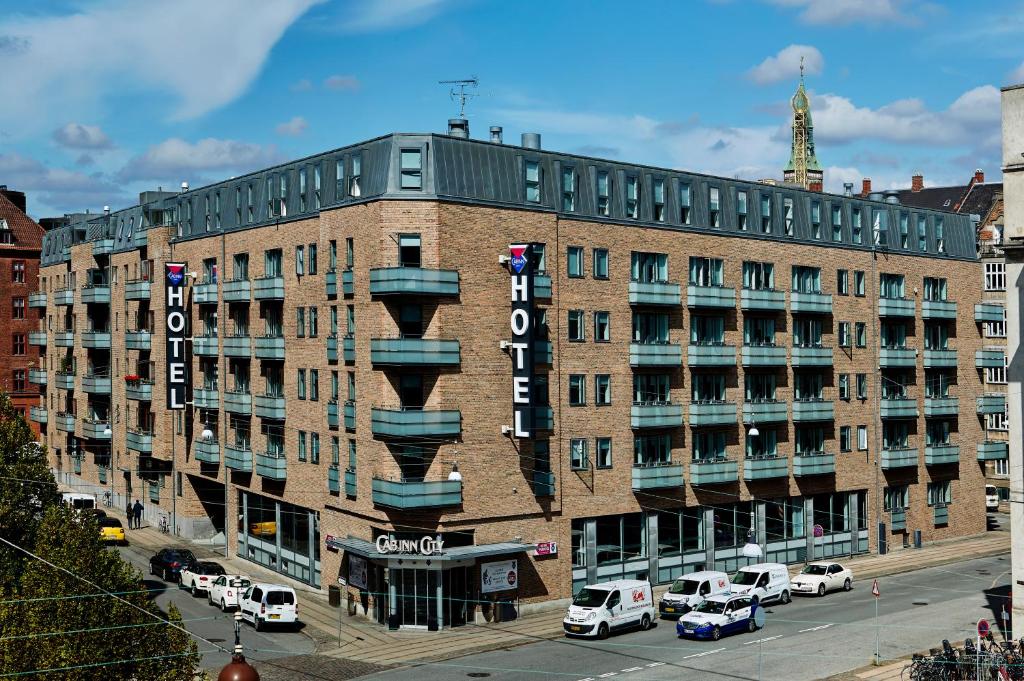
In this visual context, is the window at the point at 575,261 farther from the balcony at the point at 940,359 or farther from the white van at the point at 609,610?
the balcony at the point at 940,359

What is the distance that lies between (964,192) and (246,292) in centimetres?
8285

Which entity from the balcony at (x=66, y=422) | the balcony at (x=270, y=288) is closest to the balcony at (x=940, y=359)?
the balcony at (x=270, y=288)

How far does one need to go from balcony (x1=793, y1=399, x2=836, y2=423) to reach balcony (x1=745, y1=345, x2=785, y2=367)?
2.80 meters

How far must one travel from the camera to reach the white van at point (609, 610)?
172 feet

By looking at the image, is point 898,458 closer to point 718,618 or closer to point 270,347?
point 718,618

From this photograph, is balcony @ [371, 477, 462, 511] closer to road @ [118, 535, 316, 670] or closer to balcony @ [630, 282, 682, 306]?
road @ [118, 535, 316, 670]

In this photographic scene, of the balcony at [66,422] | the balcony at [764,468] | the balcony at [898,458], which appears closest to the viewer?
the balcony at [764,468]

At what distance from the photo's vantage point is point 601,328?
61750 millimetres

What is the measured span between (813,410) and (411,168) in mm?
30685

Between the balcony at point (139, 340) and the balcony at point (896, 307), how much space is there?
164ft

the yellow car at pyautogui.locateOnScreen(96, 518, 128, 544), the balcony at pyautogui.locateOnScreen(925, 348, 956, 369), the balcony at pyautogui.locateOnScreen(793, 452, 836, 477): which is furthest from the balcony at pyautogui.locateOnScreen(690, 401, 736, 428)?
the yellow car at pyautogui.locateOnScreen(96, 518, 128, 544)

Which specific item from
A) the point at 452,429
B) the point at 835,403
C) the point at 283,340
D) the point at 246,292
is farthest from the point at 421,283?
the point at 835,403

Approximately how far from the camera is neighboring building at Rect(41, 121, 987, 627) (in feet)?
183

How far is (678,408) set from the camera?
2547 inches
